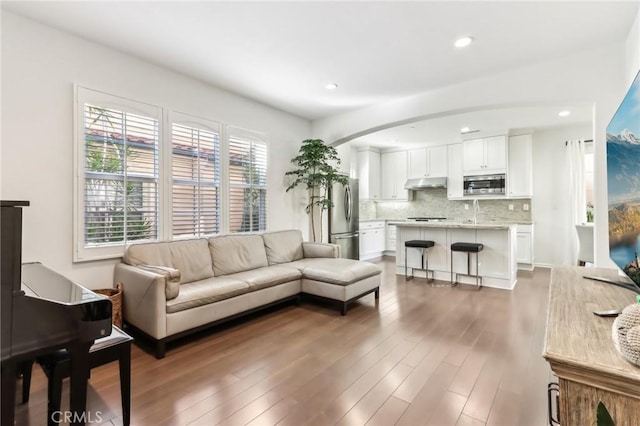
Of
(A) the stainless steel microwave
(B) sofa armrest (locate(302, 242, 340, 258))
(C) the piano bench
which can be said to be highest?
(A) the stainless steel microwave

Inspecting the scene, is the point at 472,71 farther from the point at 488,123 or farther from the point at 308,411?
the point at 308,411

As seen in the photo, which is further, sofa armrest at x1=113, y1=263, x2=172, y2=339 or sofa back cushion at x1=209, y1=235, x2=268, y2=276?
sofa back cushion at x1=209, y1=235, x2=268, y2=276

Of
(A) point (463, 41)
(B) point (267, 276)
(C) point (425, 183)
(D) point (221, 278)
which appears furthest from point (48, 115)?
(C) point (425, 183)

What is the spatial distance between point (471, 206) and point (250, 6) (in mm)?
6109

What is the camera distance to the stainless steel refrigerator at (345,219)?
19.0 ft

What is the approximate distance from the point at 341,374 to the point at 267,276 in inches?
58.0

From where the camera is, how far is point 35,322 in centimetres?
116

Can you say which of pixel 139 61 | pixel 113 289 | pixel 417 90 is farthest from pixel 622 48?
pixel 113 289

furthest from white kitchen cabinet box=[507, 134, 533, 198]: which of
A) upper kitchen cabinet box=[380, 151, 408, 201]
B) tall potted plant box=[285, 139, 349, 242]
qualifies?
tall potted plant box=[285, 139, 349, 242]

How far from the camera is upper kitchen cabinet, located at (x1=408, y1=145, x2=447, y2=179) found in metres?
6.91

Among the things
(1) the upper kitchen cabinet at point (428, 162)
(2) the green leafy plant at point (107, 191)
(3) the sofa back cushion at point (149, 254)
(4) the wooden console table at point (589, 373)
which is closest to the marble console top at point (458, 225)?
(1) the upper kitchen cabinet at point (428, 162)

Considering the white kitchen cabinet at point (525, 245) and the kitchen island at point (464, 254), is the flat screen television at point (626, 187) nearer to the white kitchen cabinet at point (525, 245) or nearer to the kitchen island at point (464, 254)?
the kitchen island at point (464, 254)

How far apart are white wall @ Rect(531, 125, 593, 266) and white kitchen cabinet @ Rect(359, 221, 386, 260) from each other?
125 inches

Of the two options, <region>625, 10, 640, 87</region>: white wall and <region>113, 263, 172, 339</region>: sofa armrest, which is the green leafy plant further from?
<region>625, 10, 640, 87</region>: white wall
